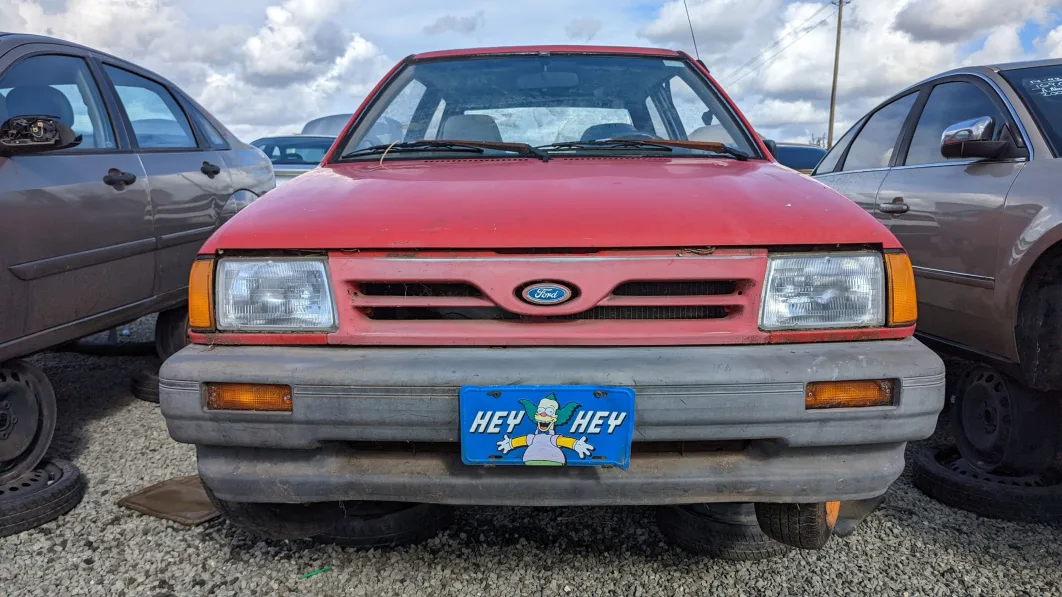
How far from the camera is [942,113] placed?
3.45 metres

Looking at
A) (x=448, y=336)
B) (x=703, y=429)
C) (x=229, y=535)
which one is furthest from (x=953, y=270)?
(x=229, y=535)

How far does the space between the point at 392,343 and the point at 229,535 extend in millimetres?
1116

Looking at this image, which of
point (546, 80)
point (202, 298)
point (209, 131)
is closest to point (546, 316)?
point (202, 298)

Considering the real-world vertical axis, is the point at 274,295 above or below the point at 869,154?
below

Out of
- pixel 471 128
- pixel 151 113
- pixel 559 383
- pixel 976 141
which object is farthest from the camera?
pixel 151 113

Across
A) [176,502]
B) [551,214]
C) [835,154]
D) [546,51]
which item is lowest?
[176,502]

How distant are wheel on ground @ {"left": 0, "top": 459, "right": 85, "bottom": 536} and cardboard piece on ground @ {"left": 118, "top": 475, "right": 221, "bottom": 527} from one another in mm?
164

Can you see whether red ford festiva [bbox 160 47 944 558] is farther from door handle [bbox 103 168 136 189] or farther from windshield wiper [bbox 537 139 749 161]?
door handle [bbox 103 168 136 189]

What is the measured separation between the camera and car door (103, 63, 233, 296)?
3436 millimetres

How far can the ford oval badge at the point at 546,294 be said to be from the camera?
1.65 m

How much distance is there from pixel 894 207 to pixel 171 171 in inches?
130

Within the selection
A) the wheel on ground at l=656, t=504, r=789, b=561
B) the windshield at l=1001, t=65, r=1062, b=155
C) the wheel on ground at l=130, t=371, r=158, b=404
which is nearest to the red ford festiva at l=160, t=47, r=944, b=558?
the wheel on ground at l=656, t=504, r=789, b=561

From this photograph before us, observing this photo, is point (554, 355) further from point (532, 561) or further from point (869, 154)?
point (869, 154)

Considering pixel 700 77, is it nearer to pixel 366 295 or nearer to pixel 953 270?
pixel 953 270
